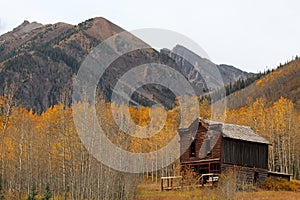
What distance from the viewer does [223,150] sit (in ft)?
137

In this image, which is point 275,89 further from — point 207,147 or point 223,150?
point 223,150

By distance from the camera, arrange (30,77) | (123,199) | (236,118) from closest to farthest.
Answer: (123,199), (236,118), (30,77)

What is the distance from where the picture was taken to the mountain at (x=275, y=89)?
13700 cm

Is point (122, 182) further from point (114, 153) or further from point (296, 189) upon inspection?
point (296, 189)

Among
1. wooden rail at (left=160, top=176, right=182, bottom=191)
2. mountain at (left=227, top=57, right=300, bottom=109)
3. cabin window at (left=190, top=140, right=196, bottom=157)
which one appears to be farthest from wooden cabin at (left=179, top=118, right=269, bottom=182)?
mountain at (left=227, top=57, right=300, bottom=109)

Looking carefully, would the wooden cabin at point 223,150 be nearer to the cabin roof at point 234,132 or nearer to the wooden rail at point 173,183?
the cabin roof at point 234,132

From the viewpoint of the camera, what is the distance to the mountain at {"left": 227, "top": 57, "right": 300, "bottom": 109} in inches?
5394

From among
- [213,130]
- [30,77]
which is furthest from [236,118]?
[30,77]

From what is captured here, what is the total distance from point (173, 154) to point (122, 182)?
2263cm

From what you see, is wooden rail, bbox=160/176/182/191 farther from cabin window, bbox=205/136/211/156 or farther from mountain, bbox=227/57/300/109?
mountain, bbox=227/57/300/109

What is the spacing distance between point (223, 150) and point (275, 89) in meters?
108

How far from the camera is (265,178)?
44438 millimetres

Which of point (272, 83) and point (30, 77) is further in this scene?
point (30, 77)

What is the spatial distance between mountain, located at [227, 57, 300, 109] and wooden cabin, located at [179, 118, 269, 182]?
90154 mm
